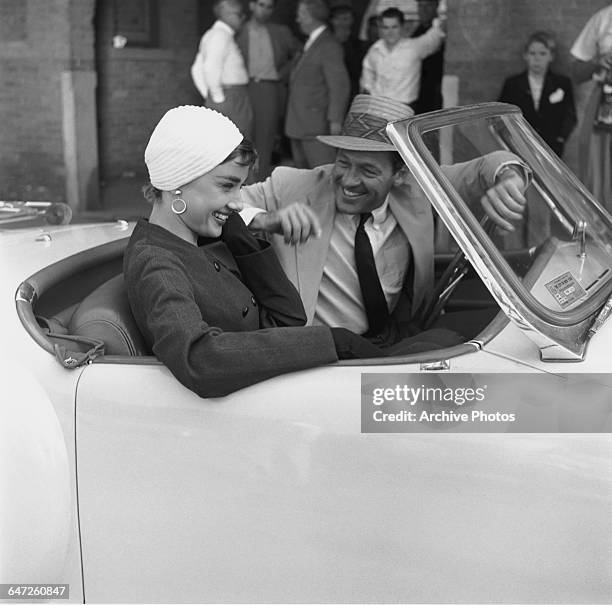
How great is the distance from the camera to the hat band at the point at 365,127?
3.59 meters

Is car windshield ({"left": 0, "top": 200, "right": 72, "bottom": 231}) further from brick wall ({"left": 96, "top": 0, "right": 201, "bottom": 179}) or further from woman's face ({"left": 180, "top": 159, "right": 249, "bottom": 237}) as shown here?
brick wall ({"left": 96, "top": 0, "right": 201, "bottom": 179})

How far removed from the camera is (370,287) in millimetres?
3594

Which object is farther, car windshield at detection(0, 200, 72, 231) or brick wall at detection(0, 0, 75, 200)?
brick wall at detection(0, 0, 75, 200)

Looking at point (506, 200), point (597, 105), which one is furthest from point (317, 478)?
point (597, 105)

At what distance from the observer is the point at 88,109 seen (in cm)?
1232

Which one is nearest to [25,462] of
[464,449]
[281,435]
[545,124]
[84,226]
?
[281,435]

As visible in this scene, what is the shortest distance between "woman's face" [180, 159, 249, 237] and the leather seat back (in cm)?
28

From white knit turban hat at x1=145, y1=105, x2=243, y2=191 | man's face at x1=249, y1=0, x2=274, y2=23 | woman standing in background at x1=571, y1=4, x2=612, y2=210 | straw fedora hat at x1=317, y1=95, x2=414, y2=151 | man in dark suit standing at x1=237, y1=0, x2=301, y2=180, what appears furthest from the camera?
man in dark suit standing at x1=237, y1=0, x2=301, y2=180

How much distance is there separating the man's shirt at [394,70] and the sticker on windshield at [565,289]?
253 inches

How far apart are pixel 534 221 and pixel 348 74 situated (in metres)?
7.06

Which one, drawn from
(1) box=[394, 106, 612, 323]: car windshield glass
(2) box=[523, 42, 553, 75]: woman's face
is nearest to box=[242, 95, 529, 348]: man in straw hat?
(1) box=[394, 106, 612, 323]: car windshield glass

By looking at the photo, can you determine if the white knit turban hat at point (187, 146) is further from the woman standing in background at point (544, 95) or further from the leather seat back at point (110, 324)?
the woman standing in background at point (544, 95)

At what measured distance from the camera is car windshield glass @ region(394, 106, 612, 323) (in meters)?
2.69

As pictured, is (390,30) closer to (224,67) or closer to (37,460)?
(224,67)
